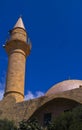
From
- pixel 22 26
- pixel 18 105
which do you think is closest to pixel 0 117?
pixel 18 105

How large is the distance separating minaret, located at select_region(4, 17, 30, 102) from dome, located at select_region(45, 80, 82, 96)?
2.16 m

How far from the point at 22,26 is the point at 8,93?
584cm

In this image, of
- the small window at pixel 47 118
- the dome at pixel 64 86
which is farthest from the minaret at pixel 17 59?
the small window at pixel 47 118

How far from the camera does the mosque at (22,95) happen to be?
62.0 ft

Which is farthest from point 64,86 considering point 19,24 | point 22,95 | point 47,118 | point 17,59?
point 19,24

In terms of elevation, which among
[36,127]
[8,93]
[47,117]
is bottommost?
[36,127]

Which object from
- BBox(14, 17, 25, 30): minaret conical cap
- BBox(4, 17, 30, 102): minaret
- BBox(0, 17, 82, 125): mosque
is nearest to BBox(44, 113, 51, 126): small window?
BBox(0, 17, 82, 125): mosque

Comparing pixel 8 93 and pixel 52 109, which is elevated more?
pixel 8 93

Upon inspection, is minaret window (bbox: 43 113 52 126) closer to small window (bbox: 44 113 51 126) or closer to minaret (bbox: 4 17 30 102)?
small window (bbox: 44 113 51 126)

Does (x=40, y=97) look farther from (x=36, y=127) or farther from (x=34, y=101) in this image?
(x=36, y=127)

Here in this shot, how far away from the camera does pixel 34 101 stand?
64.1 feet

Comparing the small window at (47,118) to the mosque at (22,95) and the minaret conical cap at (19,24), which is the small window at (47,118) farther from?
the minaret conical cap at (19,24)

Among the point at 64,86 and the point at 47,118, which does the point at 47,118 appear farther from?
the point at 64,86

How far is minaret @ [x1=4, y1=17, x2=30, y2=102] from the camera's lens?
22.0 meters
